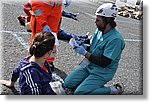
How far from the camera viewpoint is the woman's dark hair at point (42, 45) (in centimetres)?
158

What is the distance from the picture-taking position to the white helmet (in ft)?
5.96

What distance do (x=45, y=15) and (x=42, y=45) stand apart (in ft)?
0.99

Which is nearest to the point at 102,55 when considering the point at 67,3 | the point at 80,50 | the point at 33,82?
the point at 80,50

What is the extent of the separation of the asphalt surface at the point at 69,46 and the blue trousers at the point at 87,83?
0.05 m

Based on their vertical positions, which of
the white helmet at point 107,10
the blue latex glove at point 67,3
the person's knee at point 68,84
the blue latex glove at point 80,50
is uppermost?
the blue latex glove at point 67,3

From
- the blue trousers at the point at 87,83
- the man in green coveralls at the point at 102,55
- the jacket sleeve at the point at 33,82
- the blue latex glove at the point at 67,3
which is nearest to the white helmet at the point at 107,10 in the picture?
the man in green coveralls at the point at 102,55

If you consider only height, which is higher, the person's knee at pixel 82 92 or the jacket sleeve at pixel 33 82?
the jacket sleeve at pixel 33 82

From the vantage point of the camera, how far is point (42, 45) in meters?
1.58

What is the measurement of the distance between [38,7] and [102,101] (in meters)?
0.56

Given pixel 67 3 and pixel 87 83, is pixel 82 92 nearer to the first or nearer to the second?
pixel 87 83

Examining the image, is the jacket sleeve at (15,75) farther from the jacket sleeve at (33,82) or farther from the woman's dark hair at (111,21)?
the woman's dark hair at (111,21)

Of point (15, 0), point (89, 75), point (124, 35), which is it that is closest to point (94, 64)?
point (89, 75)

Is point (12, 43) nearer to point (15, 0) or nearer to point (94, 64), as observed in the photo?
point (15, 0)

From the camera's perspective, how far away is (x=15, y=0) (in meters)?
1.88
